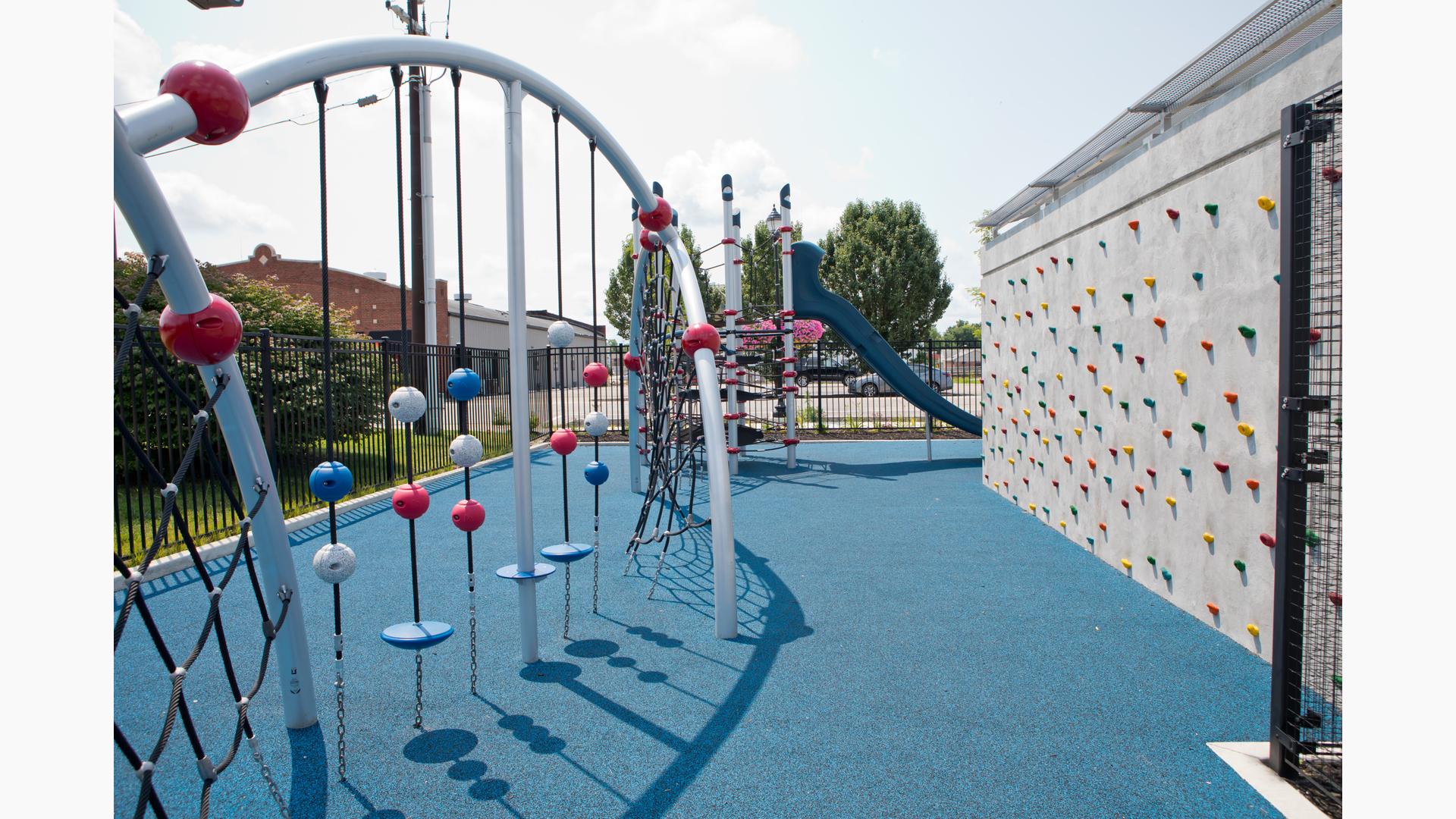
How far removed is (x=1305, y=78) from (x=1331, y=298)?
117 cm

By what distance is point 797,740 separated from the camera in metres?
3.29

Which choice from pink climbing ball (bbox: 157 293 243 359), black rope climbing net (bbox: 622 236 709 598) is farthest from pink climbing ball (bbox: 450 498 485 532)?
black rope climbing net (bbox: 622 236 709 598)

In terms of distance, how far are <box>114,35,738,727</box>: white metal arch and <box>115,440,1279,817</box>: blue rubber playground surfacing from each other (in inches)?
16.8

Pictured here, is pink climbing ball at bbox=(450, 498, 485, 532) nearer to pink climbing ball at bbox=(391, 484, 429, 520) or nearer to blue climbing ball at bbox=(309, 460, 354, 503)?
pink climbing ball at bbox=(391, 484, 429, 520)

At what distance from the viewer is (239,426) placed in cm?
300

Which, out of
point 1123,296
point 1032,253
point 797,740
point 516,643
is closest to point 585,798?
point 797,740

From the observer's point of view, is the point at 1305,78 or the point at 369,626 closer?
the point at 1305,78

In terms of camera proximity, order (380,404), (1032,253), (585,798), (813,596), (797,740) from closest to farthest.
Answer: (585,798), (797,740), (813,596), (1032,253), (380,404)

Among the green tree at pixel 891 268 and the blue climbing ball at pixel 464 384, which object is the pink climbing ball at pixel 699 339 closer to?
the blue climbing ball at pixel 464 384

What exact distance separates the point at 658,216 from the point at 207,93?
2992 millimetres

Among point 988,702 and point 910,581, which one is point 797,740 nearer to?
point 988,702

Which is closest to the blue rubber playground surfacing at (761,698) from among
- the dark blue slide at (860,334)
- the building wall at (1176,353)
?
the building wall at (1176,353)

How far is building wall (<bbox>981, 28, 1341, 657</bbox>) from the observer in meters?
3.94

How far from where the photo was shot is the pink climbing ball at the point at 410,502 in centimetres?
320
